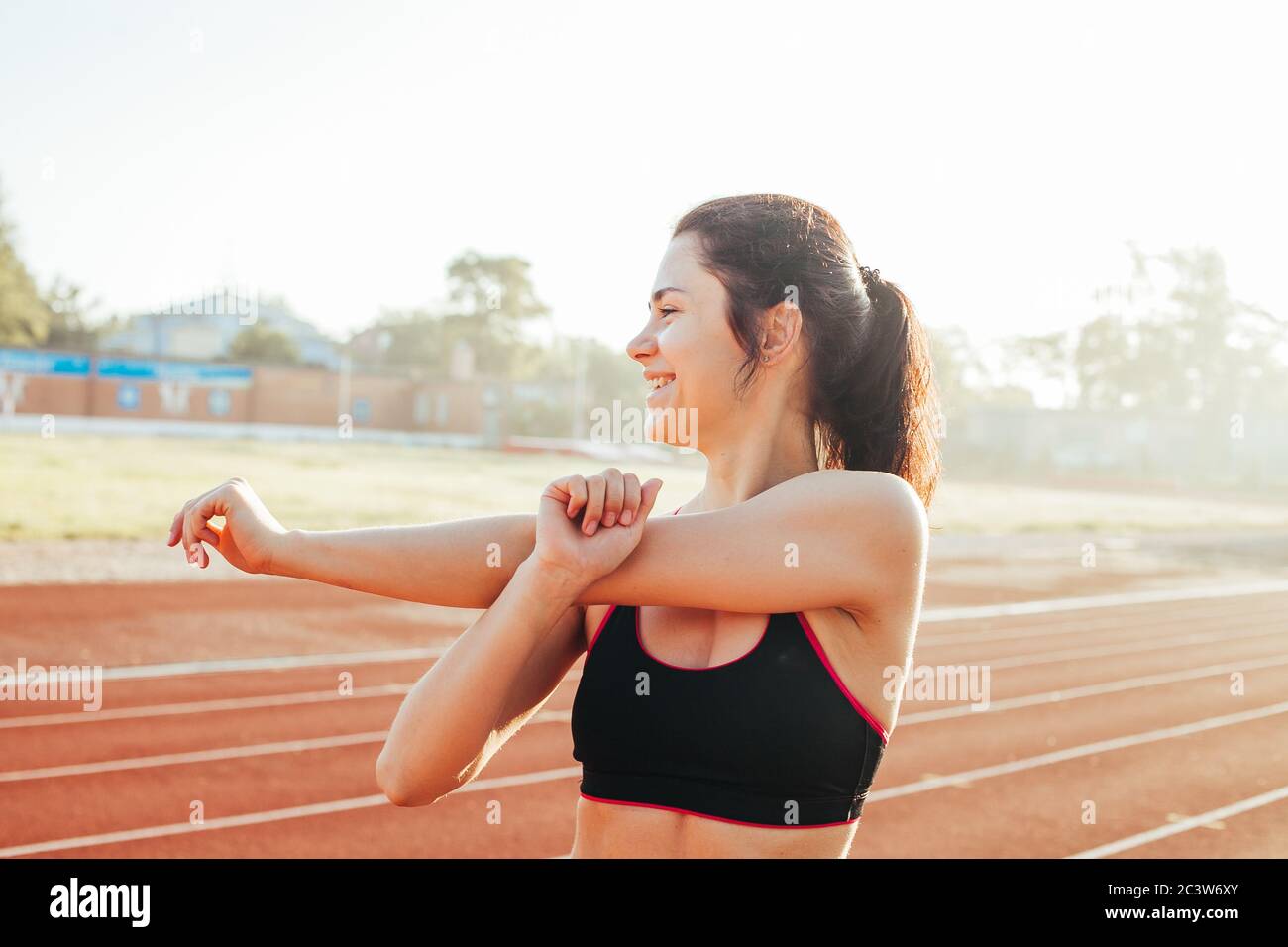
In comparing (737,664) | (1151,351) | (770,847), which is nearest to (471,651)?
(737,664)

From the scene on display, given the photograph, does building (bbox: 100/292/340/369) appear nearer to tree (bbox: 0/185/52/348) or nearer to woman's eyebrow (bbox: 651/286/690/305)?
tree (bbox: 0/185/52/348)

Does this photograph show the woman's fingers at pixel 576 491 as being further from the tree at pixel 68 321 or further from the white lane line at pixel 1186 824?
the tree at pixel 68 321

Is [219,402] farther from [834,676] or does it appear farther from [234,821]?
[834,676]

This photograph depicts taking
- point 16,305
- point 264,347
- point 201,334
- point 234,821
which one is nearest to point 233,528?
point 234,821

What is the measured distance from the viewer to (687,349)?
1.69 metres

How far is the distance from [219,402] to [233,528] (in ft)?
151

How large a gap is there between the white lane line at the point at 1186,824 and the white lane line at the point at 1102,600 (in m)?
5.71

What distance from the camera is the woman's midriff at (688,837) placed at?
1.51 meters

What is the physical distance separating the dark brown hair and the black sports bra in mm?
364

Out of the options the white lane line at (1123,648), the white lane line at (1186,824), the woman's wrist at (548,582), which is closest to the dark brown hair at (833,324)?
the woman's wrist at (548,582)

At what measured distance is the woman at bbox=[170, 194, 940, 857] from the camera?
1.52 m

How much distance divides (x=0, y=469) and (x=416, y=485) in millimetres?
8598
